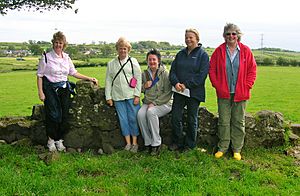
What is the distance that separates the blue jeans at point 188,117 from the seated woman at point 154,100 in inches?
11.1

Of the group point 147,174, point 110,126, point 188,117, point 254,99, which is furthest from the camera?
point 254,99

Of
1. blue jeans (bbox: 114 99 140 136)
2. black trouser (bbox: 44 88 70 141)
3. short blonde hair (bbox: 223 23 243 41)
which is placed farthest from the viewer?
blue jeans (bbox: 114 99 140 136)

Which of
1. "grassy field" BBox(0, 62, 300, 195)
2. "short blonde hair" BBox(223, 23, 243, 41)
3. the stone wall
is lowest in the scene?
"grassy field" BBox(0, 62, 300, 195)

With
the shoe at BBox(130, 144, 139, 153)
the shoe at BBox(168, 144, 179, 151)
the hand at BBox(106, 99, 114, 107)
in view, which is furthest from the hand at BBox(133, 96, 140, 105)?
the shoe at BBox(168, 144, 179, 151)

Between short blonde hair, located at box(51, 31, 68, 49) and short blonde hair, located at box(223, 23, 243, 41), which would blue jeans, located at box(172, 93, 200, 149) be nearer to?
short blonde hair, located at box(223, 23, 243, 41)

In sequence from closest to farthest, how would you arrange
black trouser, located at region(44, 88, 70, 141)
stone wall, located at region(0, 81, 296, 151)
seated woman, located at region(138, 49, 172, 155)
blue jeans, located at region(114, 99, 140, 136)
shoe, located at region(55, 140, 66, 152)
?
1. seated woman, located at region(138, 49, 172, 155)
2. black trouser, located at region(44, 88, 70, 141)
3. blue jeans, located at region(114, 99, 140, 136)
4. shoe, located at region(55, 140, 66, 152)
5. stone wall, located at region(0, 81, 296, 151)

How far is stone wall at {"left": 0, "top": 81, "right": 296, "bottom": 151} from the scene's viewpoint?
8.10 m

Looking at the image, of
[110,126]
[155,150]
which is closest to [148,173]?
[155,150]

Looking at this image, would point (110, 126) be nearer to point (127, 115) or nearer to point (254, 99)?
point (127, 115)

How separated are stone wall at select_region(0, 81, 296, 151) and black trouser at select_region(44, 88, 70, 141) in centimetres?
22

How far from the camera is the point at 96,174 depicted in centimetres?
661

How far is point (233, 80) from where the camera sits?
24.4 feet

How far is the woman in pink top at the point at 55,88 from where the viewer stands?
7625 mm

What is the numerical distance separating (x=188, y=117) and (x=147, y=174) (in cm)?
179
